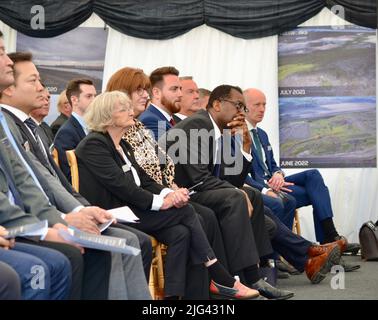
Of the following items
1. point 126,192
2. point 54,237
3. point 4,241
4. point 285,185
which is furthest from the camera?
point 285,185

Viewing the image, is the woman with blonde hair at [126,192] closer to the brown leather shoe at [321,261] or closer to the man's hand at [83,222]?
the man's hand at [83,222]

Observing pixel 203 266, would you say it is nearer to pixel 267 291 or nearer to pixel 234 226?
pixel 234 226

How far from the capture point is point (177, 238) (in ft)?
13.4

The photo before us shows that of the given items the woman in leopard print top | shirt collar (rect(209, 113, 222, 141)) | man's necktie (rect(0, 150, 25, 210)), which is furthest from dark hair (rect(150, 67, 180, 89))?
man's necktie (rect(0, 150, 25, 210))

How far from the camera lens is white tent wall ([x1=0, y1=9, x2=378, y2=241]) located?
25.0 feet

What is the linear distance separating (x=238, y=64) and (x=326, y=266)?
2.85m

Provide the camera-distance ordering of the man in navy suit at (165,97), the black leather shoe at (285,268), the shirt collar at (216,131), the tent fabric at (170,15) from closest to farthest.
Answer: the shirt collar at (216,131) → the man in navy suit at (165,97) → the black leather shoe at (285,268) → the tent fabric at (170,15)

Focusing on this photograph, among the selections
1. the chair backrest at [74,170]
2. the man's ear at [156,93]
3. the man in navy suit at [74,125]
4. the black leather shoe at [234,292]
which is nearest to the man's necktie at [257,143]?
the man's ear at [156,93]

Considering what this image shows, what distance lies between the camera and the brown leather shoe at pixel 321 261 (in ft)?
17.9

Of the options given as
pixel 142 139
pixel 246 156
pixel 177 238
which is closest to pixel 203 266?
pixel 177 238

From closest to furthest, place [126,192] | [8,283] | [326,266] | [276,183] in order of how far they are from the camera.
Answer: [8,283] < [126,192] < [326,266] < [276,183]

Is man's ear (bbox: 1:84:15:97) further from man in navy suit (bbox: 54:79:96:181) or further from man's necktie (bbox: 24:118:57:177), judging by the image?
man in navy suit (bbox: 54:79:96:181)

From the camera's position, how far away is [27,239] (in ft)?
9.92

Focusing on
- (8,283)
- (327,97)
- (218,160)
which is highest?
(327,97)
